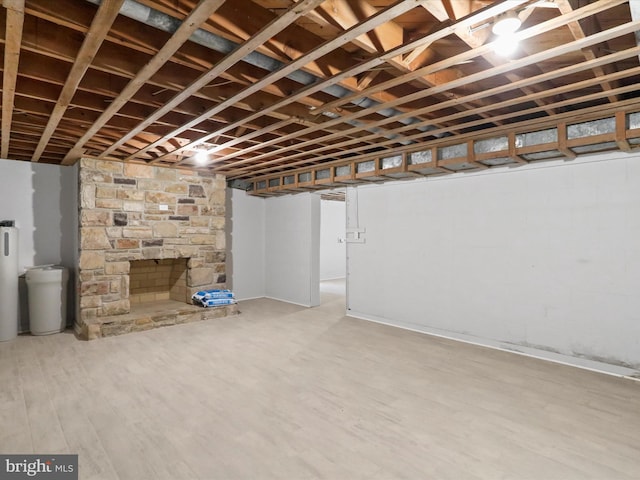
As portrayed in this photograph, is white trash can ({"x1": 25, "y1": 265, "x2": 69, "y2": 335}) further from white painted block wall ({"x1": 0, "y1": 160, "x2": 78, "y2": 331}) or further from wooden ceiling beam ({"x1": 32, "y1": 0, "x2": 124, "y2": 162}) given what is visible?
wooden ceiling beam ({"x1": 32, "y1": 0, "x2": 124, "y2": 162})

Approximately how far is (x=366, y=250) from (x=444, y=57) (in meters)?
3.70

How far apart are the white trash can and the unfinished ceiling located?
1.61 meters

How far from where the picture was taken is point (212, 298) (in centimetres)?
555

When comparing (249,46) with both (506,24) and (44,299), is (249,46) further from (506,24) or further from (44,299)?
(44,299)

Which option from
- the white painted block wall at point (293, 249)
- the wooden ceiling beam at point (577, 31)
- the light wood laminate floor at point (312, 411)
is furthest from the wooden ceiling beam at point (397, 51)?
the white painted block wall at point (293, 249)

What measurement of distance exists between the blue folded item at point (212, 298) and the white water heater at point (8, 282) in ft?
7.17

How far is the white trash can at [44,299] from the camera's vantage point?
14.9 feet

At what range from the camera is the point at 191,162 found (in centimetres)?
504

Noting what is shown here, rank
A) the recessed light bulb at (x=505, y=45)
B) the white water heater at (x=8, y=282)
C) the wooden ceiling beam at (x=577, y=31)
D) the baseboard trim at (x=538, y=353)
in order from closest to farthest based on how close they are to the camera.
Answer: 1. the wooden ceiling beam at (x=577, y=31)
2. the recessed light bulb at (x=505, y=45)
3. the baseboard trim at (x=538, y=353)
4. the white water heater at (x=8, y=282)

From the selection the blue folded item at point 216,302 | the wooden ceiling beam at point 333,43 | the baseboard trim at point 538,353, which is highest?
the wooden ceiling beam at point 333,43

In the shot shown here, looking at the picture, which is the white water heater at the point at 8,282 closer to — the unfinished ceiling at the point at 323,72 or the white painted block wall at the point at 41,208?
the white painted block wall at the point at 41,208

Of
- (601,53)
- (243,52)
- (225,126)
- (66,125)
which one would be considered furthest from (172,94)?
(601,53)

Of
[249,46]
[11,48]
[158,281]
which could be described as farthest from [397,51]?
[158,281]

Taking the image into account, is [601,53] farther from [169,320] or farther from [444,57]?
[169,320]
